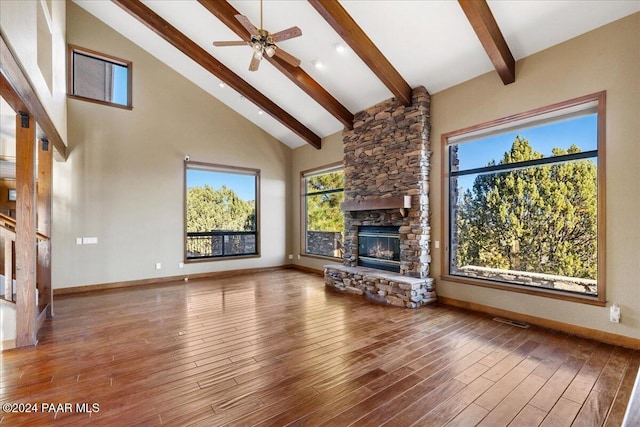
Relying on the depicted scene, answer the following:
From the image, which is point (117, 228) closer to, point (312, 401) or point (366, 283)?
point (366, 283)

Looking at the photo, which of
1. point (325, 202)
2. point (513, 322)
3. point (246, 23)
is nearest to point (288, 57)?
point (246, 23)

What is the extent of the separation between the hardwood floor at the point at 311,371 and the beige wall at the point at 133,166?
1.80 meters

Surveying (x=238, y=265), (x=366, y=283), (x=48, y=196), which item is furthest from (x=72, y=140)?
(x=366, y=283)

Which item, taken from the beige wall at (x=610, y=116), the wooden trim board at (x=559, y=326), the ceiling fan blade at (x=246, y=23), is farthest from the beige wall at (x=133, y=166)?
the beige wall at (x=610, y=116)

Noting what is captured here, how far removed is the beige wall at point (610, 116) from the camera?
3.16 metres

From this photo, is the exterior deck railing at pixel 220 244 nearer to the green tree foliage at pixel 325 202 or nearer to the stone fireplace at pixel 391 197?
the green tree foliage at pixel 325 202

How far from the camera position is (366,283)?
5.39m

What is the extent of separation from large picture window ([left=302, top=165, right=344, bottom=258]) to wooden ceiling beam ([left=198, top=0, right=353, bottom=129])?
1376 mm

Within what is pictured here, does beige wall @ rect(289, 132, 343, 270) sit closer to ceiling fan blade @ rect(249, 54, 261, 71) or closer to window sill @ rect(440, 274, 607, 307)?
ceiling fan blade @ rect(249, 54, 261, 71)

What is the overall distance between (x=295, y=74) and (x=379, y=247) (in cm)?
362

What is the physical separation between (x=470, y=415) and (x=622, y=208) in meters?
2.92

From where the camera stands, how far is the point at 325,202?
7.68 meters

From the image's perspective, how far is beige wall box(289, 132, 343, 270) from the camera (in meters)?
7.23

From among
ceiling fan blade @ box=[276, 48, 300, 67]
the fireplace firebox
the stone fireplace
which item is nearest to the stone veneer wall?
the stone fireplace
